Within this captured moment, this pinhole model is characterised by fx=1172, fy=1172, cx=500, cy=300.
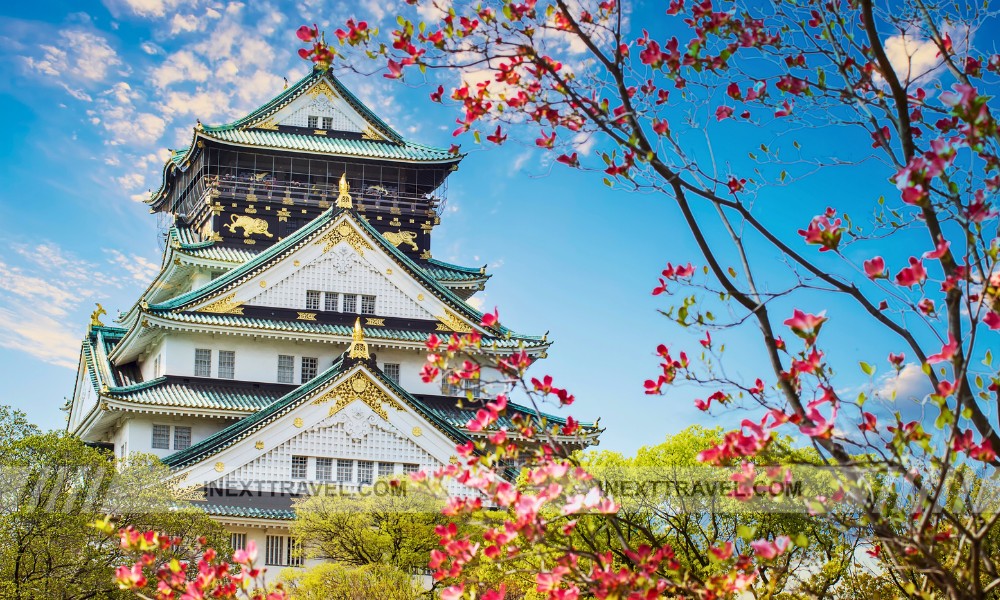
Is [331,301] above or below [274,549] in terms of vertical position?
above

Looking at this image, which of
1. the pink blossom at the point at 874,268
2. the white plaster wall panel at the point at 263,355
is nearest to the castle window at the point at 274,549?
the white plaster wall panel at the point at 263,355

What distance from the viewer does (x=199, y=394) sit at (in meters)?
38.5

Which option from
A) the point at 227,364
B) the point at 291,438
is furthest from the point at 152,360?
the point at 291,438

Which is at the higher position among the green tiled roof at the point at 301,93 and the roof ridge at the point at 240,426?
the green tiled roof at the point at 301,93

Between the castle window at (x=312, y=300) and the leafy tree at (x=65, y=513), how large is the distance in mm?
13924

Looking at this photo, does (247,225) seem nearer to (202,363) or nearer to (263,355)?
(263,355)

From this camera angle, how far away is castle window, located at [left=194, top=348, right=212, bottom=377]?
39.7 metres

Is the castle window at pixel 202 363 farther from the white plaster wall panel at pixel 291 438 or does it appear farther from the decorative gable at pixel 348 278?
the white plaster wall panel at pixel 291 438

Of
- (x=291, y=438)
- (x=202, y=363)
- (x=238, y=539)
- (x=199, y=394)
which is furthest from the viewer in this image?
(x=202, y=363)

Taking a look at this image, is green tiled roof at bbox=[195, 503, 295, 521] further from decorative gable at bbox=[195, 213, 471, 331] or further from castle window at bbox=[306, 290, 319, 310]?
castle window at bbox=[306, 290, 319, 310]

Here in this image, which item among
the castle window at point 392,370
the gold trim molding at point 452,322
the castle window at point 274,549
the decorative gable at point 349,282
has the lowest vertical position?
the castle window at point 274,549

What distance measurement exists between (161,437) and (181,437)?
628 millimetres

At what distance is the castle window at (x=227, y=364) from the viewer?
3994 cm

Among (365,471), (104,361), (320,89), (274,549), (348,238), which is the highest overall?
(320,89)
